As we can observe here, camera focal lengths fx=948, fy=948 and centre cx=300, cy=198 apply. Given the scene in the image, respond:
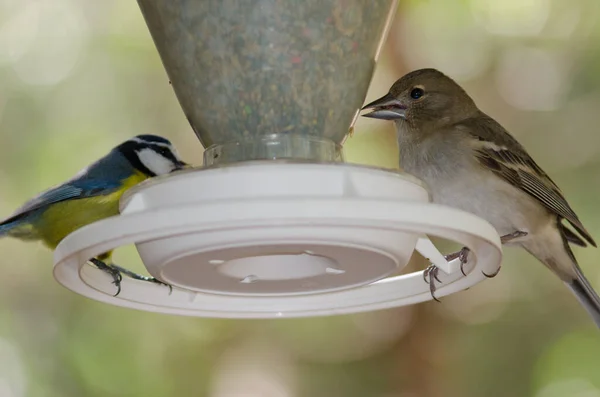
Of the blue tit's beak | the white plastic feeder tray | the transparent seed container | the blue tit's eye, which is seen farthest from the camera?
the blue tit's eye

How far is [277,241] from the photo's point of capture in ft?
4.55

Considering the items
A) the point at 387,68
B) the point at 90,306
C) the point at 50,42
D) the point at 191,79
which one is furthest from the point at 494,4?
→ the point at 191,79

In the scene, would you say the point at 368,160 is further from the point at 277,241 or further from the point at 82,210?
the point at 277,241

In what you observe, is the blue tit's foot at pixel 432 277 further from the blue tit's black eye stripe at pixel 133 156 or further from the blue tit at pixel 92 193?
the blue tit's black eye stripe at pixel 133 156

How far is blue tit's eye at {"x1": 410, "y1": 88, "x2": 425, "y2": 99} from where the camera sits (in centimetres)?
271

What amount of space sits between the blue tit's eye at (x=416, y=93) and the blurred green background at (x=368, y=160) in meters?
0.94

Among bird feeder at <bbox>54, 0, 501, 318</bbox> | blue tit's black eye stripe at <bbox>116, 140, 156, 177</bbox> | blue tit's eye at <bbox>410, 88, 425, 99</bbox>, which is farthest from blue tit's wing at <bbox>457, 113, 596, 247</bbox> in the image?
blue tit's black eye stripe at <bbox>116, 140, 156, 177</bbox>

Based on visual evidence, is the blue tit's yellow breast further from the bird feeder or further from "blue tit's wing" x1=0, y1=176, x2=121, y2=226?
the bird feeder

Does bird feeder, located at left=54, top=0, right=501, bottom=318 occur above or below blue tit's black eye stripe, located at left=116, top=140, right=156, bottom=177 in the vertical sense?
above

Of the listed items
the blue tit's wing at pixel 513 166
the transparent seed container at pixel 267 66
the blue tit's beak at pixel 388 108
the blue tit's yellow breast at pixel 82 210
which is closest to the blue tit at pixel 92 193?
the blue tit's yellow breast at pixel 82 210

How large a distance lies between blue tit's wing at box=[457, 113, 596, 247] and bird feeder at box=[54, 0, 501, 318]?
0.90 meters

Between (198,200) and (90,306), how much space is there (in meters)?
2.56

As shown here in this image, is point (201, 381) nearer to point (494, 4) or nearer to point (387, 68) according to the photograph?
point (387, 68)

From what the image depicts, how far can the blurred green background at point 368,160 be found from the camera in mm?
3717
